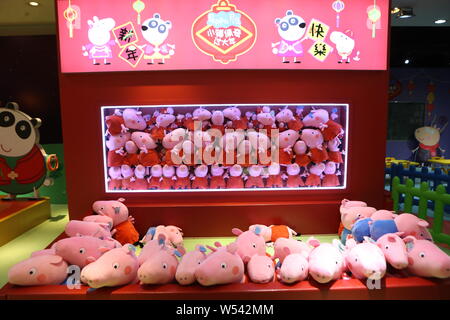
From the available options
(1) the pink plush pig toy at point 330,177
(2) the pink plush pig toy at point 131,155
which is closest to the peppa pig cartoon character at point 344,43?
(1) the pink plush pig toy at point 330,177

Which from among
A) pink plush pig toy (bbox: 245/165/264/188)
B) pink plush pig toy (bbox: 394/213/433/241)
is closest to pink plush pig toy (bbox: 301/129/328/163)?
pink plush pig toy (bbox: 245/165/264/188)

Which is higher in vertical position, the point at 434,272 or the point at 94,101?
the point at 94,101

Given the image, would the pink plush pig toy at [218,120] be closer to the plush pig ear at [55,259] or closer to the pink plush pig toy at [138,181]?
the pink plush pig toy at [138,181]

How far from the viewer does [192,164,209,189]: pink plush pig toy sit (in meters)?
3.94

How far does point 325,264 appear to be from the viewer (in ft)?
7.09

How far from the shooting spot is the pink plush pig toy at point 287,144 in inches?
154

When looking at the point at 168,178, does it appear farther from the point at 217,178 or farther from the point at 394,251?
the point at 394,251

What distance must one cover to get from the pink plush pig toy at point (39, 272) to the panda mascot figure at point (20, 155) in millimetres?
2614

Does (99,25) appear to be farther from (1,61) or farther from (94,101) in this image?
(1,61)

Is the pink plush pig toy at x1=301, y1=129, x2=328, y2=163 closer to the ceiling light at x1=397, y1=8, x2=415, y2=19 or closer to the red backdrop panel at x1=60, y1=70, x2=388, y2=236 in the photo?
the red backdrop panel at x1=60, y1=70, x2=388, y2=236

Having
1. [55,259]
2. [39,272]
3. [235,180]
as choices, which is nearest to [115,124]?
[235,180]
